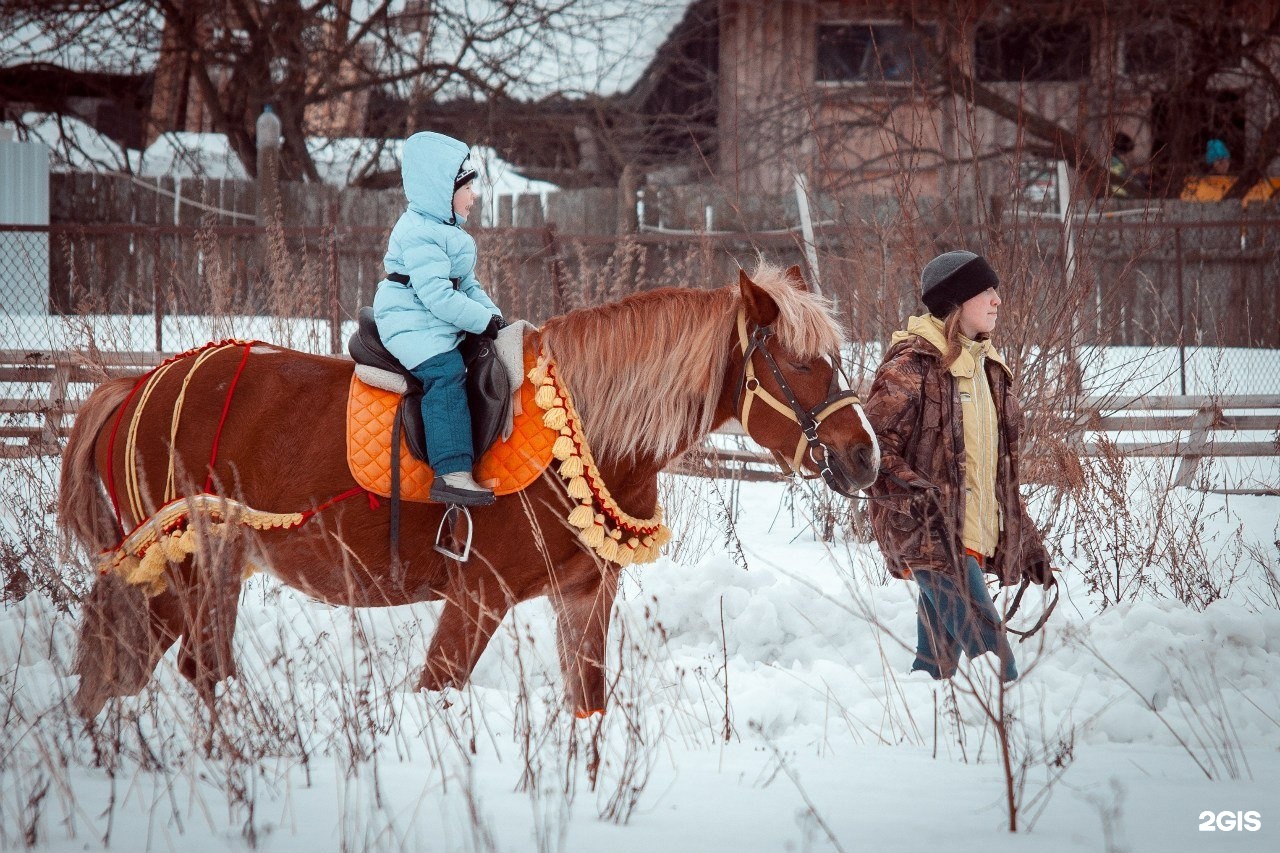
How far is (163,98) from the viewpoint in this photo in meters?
18.0

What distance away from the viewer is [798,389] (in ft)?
11.3

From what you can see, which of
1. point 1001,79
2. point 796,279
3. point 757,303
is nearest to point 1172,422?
point 796,279

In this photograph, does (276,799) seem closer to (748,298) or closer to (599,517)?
(599,517)

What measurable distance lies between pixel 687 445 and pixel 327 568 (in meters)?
1.23

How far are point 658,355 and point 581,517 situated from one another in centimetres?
58

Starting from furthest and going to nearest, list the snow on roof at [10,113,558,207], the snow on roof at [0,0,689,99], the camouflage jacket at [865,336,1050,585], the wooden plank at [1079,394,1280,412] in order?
the snow on roof at [10,113,558,207] < the snow on roof at [0,0,689,99] < the wooden plank at [1079,394,1280,412] < the camouflage jacket at [865,336,1050,585]

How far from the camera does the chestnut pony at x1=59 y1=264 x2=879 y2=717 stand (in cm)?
341

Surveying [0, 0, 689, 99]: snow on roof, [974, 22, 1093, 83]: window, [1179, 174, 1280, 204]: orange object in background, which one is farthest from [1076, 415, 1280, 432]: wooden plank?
[0, 0, 689, 99]: snow on roof

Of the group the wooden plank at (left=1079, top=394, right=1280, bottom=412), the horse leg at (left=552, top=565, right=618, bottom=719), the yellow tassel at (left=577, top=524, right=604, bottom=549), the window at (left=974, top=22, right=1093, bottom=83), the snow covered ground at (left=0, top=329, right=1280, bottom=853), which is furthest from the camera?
the window at (left=974, top=22, right=1093, bottom=83)

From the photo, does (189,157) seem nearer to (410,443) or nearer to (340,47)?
(340,47)

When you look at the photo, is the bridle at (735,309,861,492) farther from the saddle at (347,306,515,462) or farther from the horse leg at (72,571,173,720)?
the horse leg at (72,571,173,720)

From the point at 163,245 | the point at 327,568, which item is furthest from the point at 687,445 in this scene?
the point at 163,245

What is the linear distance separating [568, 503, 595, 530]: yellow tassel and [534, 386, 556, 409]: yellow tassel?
338 millimetres

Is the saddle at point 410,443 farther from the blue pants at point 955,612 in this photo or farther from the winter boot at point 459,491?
the blue pants at point 955,612
